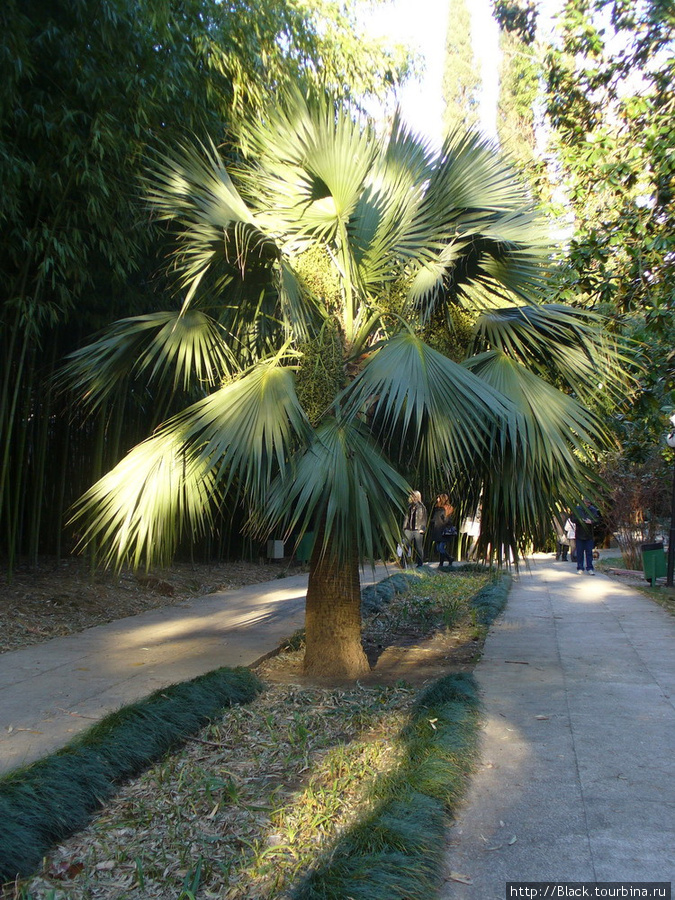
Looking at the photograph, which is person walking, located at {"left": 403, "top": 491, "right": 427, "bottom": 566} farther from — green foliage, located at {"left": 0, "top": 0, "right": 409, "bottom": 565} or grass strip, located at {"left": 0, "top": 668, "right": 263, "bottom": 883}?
grass strip, located at {"left": 0, "top": 668, "right": 263, "bottom": 883}

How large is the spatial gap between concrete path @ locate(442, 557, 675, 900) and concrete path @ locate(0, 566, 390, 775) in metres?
1.63

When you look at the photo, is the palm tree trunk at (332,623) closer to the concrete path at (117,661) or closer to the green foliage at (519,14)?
the concrete path at (117,661)

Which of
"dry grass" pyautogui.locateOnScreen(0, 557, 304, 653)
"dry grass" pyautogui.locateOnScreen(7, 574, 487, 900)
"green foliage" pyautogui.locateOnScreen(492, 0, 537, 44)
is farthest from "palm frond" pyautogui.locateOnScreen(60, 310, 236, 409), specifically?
"green foliage" pyautogui.locateOnScreen(492, 0, 537, 44)

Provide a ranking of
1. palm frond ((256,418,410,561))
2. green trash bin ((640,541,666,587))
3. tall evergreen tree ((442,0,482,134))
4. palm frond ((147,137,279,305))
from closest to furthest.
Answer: palm frond ((256,418,410,561)), palm frond ((147,137,279,305)), green trash bin ((640,541,666,587)), tall evergreen tree ((442,0,482,134))

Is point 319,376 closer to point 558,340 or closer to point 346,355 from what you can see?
point 346,355

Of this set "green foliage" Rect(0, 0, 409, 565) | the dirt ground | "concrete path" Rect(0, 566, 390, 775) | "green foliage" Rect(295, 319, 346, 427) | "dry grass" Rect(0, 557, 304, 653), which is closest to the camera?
"concrete path" Rect(0, 566, 390, 775)

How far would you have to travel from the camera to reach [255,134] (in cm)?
605

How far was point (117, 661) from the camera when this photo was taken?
6586 millimetres

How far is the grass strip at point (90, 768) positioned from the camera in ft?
10.6

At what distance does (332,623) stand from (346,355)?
2129mm

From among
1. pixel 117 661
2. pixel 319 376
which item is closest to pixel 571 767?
pixel 319 376

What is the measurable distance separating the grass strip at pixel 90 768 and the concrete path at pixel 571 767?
1648 millimetres

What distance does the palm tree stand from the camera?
510 centimetres

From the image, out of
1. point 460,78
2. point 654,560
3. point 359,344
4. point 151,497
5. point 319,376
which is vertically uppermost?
point 460,78
